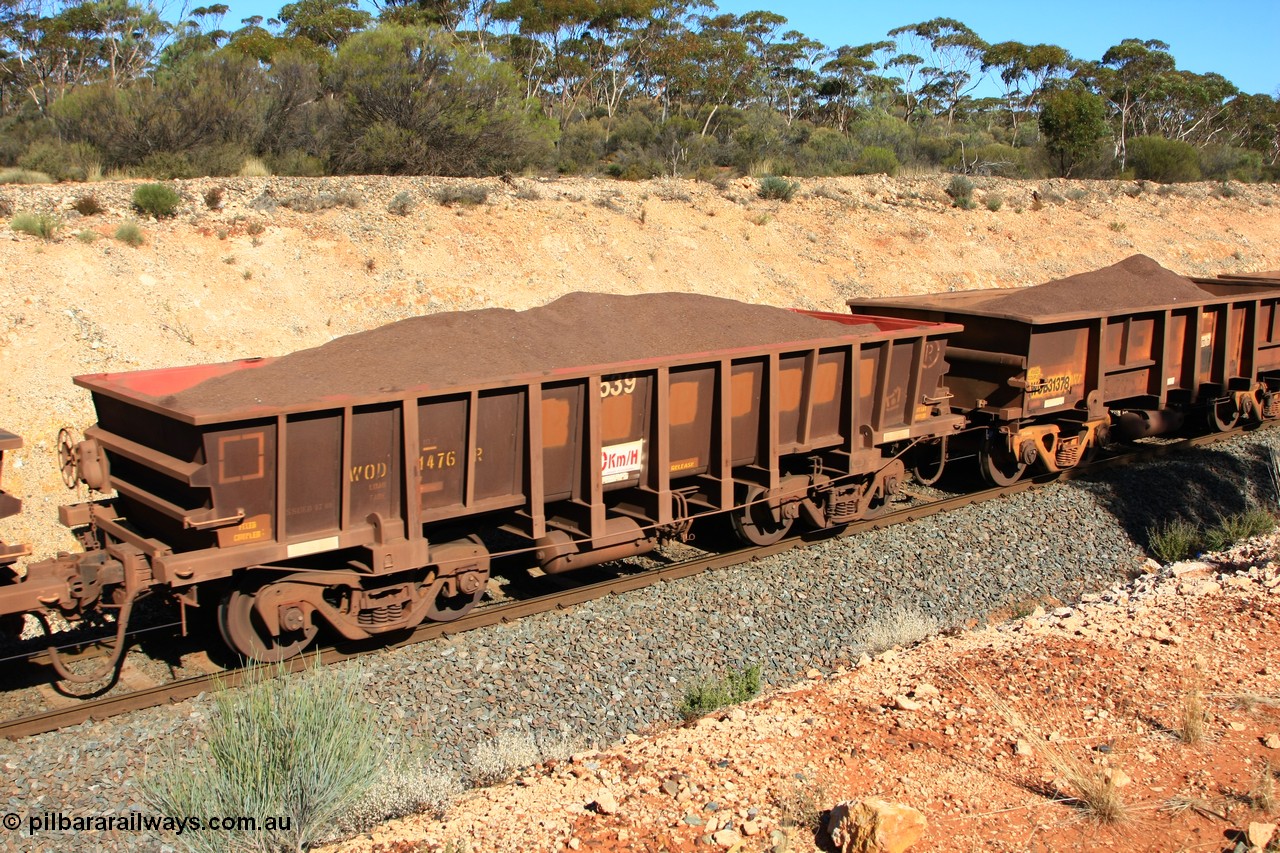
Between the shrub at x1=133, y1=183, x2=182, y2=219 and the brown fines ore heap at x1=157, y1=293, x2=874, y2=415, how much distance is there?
1207 cm

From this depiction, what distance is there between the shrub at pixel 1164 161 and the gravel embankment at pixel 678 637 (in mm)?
33002

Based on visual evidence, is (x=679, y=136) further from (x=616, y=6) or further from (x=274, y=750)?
(x=274, y=750)

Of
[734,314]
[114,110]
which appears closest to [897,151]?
[114,110]

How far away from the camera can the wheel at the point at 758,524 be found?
10.3 m

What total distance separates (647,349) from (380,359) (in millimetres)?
2363

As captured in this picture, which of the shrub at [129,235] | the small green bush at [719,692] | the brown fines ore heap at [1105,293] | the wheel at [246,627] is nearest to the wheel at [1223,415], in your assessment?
the brown fines ore heap at [1105,293]

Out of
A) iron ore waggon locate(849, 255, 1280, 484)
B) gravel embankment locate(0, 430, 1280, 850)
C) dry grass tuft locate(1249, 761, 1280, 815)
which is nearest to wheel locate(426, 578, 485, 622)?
gravel embankment locate(0, 430, 1280, 850)

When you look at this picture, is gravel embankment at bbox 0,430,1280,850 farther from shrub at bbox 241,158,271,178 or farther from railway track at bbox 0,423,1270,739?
shrub at bbox 241,158,271,178

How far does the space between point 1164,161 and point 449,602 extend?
40601 millimetres

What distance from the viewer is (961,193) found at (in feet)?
102

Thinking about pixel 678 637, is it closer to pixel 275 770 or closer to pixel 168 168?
pixel 275 770

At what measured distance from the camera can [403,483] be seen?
7.76 meters

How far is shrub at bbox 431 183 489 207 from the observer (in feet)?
72.8

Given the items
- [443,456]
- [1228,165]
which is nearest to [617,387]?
[443,456]
